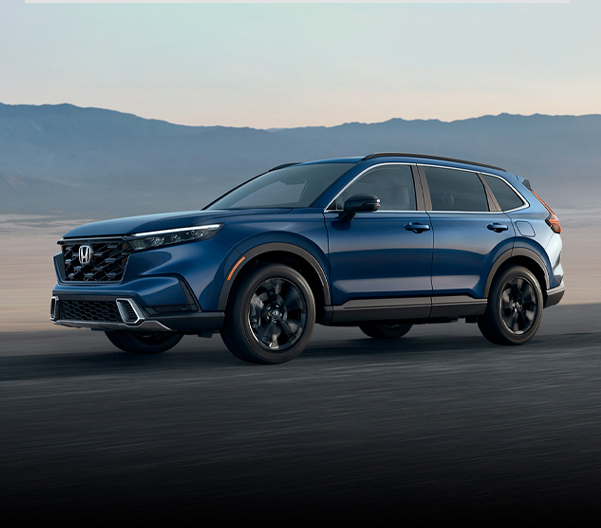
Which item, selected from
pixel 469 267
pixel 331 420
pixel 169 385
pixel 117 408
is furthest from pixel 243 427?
pixel 469 267

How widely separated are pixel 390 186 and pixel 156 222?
2.57 meters

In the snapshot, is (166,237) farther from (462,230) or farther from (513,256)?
(513,256)

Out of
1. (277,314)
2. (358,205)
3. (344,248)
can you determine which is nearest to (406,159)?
(358,205)

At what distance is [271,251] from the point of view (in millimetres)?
10078

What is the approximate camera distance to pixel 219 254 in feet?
31.7

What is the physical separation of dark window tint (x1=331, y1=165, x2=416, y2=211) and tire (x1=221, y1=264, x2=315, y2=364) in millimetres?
1269

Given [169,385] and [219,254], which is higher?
[219,254]

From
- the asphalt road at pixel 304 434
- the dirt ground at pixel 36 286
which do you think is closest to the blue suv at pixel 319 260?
the asphalt road at pixel 304 434

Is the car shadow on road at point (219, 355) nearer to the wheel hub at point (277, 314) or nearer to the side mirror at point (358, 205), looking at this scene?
the wheel hub at point (277, 314)

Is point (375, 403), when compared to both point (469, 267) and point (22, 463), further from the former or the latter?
point (469, 267)

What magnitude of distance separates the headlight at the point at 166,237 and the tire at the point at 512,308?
347cm

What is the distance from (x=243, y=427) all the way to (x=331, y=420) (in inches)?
24.2

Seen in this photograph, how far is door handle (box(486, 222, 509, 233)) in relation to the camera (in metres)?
11.6

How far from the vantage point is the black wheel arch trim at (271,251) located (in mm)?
9711
